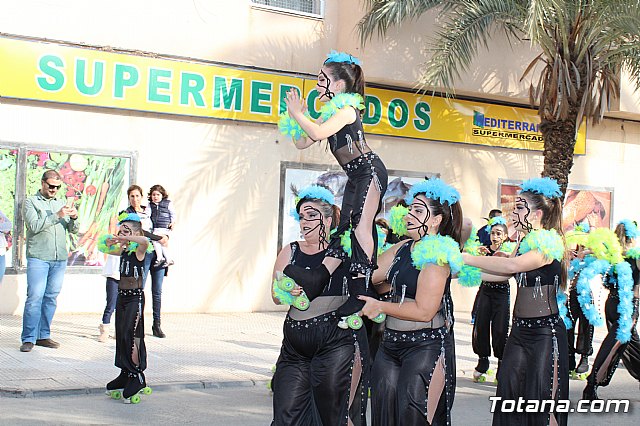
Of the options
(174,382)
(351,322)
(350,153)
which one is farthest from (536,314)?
(174,382)

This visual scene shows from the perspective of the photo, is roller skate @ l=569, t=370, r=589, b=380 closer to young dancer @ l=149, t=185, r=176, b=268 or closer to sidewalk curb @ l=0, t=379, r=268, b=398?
sidewalk curb @ l=0, t=379, r=268, b=398

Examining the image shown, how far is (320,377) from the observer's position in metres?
5.46

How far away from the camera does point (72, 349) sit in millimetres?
10930

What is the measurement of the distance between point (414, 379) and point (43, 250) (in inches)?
267

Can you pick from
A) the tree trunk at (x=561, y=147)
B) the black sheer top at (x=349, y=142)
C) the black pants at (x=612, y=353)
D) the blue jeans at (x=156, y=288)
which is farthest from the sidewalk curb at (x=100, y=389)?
the tree trunk at (x=561, y=147)

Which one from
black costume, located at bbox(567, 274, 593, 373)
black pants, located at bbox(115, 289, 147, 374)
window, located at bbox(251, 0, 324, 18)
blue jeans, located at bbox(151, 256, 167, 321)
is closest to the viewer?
black pants, located at bbox(115, 289, 147, 374)

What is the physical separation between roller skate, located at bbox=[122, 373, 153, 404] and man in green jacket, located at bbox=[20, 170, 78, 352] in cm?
283

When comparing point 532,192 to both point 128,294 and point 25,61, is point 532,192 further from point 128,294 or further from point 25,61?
point 25,61

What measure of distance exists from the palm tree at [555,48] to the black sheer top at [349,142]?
8450 millimetres

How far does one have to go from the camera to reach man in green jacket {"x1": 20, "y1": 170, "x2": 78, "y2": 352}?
34.9 ft

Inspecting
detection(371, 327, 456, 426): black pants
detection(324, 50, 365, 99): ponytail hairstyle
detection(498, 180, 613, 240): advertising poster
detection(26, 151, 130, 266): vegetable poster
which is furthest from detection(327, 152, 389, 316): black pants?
detection(498, 180, 613, 240): advertising poster

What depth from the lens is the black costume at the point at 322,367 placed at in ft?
17.9

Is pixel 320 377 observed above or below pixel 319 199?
below

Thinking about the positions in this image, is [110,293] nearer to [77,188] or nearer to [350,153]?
[77,188]
